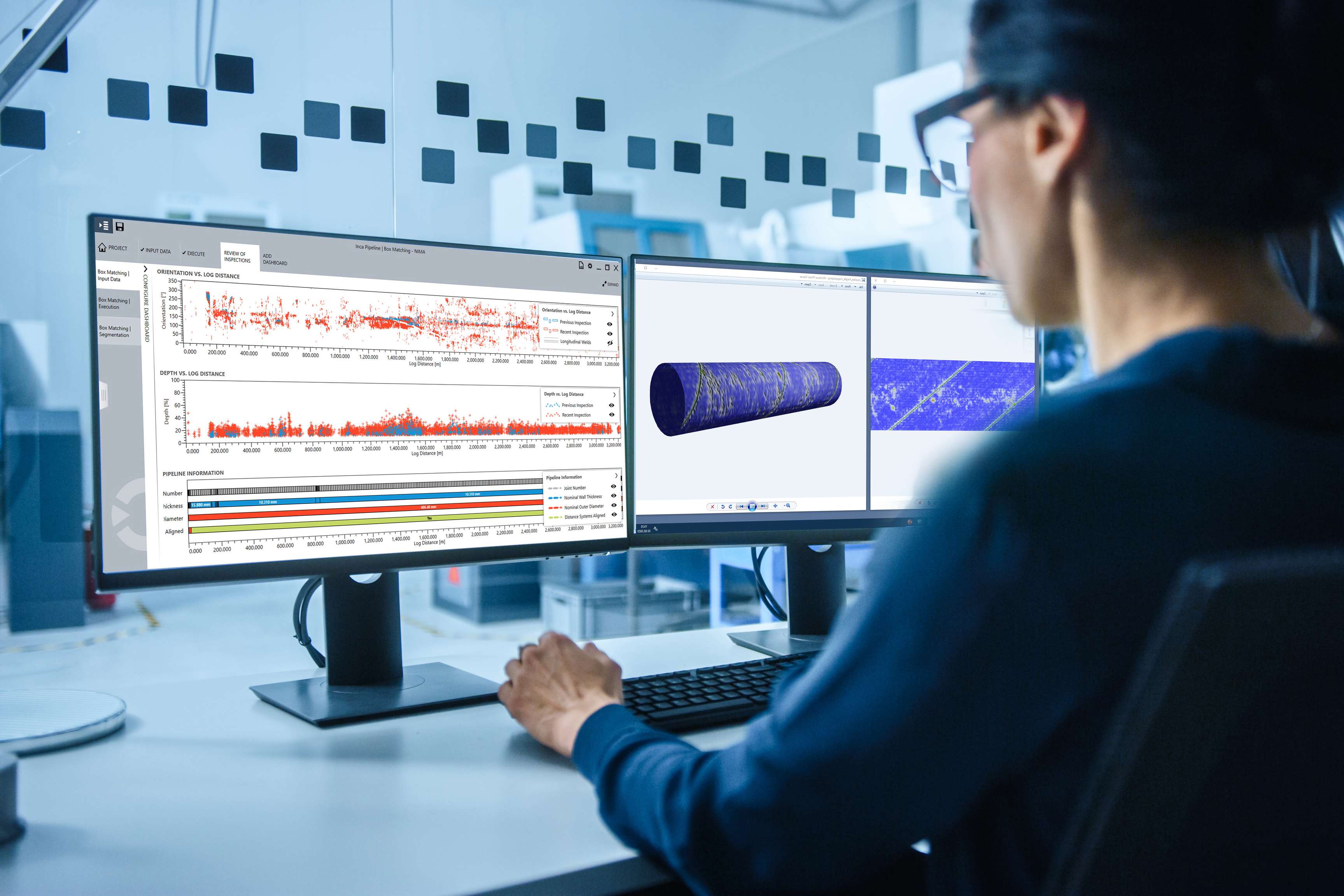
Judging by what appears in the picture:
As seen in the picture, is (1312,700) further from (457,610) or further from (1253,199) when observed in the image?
(457,610)

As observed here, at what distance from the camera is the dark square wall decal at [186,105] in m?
1.41

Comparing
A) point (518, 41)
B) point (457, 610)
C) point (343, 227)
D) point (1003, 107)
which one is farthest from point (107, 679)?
point (1003, 107)

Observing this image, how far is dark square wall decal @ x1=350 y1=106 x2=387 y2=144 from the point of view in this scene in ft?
5.13

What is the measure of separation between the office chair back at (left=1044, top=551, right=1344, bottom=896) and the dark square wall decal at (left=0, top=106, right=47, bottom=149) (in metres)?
1.50

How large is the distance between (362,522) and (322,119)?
0.80 metres

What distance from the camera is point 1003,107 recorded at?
0.54 meters

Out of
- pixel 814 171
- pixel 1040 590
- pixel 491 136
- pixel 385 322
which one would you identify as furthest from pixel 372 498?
pixel 814 171

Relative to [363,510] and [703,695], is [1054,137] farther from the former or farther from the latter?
[363,510]

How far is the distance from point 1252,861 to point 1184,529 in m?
0.13

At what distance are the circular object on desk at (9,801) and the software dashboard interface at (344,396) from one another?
10.5 inches

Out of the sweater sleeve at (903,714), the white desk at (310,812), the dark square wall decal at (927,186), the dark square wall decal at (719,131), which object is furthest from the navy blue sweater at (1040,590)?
the dark square wall decal at (927,186)

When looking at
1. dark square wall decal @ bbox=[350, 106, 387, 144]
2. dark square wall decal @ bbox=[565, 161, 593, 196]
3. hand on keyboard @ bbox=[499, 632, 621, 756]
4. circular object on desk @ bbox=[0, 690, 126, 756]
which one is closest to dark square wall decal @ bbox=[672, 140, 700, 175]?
dark square wall decal @ bbox=[565, 161, 593, 196]

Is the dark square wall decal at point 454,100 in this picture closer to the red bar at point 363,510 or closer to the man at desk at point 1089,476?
the red bar at point 363,510

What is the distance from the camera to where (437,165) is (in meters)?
1.66
